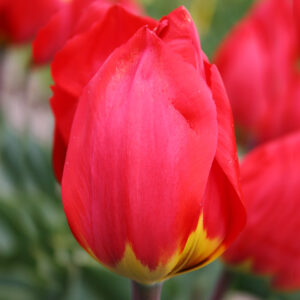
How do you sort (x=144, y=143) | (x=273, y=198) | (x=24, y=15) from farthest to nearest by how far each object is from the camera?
(x=24, y=15) < (x=273, y=198) < (x=144, y=143)

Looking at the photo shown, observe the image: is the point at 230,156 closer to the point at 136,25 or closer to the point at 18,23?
the point at 136,25

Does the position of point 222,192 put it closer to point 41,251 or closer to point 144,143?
point 144,143

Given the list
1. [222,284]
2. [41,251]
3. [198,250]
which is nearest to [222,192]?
[198,250]

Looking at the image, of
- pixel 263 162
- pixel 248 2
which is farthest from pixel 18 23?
pixel 248 2

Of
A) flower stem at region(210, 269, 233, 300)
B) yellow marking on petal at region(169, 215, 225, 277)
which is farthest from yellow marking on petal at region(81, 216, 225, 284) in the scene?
flower stem at region(210, 269, 233, 300)

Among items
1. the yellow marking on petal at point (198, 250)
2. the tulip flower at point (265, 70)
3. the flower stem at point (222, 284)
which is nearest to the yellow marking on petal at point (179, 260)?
the yellow marking on petal at point (198, 250)

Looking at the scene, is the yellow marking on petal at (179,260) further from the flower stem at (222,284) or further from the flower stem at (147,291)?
the flower stem at (222,284)
